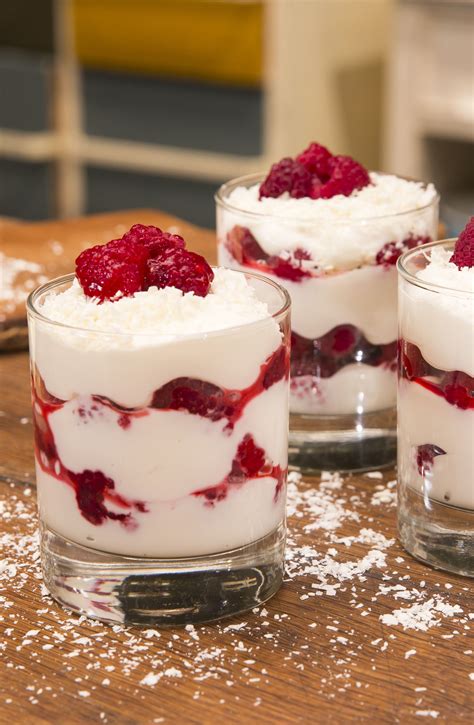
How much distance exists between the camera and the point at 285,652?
78 cm

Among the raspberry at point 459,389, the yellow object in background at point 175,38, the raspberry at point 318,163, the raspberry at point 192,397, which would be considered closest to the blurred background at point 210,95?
the yellow object in background at point 175,38

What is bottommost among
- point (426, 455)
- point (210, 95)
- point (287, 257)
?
point (210, 95)

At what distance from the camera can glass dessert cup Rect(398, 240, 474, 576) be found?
0.84 metres

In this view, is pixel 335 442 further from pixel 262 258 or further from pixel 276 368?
pixel 276 368

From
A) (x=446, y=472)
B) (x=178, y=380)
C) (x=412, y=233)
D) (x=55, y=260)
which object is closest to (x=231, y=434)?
(x=178, y=380)

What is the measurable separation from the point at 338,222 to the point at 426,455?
0.24 metres

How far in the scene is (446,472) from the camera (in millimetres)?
876

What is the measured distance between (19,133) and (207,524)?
3.15 meters

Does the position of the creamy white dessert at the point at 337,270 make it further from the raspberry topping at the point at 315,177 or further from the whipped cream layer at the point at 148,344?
the whipped cream layer at the point at 148,344

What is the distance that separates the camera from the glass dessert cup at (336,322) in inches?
40.7

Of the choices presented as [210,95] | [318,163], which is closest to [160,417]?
[318,163]

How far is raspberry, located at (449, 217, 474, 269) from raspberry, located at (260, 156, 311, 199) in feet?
0.75

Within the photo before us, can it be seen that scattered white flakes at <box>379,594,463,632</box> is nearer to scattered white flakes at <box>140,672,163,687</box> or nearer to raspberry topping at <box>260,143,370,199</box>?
scattered white flakes at <box>140,672,163,687</box>

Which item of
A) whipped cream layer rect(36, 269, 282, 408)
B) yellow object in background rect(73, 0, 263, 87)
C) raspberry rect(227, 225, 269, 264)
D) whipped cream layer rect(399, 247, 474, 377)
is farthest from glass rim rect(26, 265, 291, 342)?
yellow object in background rect(73, 0, 263, 87)
